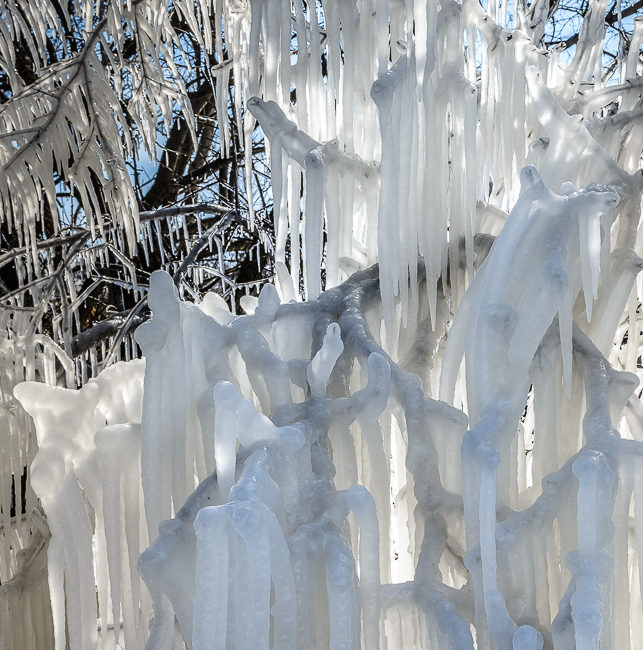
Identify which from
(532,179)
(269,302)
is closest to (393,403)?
(269,302)

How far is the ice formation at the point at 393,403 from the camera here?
1061 millimetres

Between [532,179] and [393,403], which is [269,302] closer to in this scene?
[393,403]

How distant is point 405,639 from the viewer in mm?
1250

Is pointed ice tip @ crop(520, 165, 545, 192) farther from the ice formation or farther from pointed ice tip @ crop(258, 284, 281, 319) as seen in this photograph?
pointed ice tip @ crop(258, 284, 281, 319)

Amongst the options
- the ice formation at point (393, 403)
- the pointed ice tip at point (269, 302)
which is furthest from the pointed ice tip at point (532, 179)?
the pointed ice tip at point (269, 302)

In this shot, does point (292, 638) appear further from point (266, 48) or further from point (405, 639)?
point (266, 48)

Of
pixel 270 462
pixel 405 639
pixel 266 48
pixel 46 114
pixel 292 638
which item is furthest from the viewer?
pixel 46 114

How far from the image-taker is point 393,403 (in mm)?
1360

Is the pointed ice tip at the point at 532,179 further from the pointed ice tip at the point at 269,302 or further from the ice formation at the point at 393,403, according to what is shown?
the pointed ice tip at the point at 269,302

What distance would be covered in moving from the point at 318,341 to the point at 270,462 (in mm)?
400

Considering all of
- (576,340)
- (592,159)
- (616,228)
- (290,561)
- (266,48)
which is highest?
(266,48)

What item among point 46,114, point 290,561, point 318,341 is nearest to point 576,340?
point 318,341

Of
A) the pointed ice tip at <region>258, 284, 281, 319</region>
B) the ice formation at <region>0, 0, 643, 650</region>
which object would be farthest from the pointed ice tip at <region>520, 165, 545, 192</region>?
the pointed ice tip at <region>258, 284, 281, 319</region>

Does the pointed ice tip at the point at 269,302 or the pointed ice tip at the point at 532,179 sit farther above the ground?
the pointed ice tip at the point at 532,179
